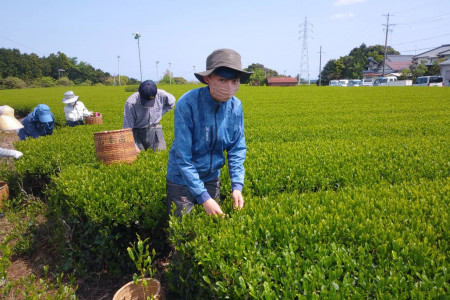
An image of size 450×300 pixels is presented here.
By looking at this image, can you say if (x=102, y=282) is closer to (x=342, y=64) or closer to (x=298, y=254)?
(x=298, y=254)

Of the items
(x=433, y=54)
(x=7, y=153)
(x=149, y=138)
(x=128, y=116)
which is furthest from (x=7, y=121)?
(x=433, y=54)

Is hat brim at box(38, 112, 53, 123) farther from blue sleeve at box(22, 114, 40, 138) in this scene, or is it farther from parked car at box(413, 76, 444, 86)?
parked car at box(413, 76, 444, 86)

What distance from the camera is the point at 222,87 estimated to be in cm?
254

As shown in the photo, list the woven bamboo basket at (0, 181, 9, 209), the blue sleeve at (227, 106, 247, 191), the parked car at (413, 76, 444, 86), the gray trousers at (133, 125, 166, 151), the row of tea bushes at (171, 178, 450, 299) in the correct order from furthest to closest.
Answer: the parked car at (413, 76, 444, 86), the gray trousers at (133, 125, 166, 151), the woven bamboo basket at (0, 181, 9, 209), the blue sleeve at (227, 106, 247, 191), the row of tea bushes at (171, 178, 450, 299)

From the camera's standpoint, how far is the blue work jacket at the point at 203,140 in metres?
2.59

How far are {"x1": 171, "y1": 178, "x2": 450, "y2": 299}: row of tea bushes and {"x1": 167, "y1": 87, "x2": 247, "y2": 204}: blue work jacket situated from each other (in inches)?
15.0

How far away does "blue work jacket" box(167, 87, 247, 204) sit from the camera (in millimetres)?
2594

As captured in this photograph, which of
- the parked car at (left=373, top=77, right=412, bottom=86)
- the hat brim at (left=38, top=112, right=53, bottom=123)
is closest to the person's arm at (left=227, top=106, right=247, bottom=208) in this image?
the hat brim at (left=38, top=112, right=53, bottom=123)

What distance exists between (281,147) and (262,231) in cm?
354

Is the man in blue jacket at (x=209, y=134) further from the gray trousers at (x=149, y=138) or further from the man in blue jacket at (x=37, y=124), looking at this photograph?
the man in blue jacket at (x=37, y=124)

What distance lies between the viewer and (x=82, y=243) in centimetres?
381

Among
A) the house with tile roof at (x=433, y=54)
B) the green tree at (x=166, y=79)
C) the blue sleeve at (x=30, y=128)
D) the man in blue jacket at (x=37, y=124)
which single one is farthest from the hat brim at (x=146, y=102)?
the green tree at (x=166, y=79)

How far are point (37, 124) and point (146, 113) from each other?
3.81m

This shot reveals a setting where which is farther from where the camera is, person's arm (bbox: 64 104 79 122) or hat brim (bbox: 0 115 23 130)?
person's arm (bbox: 64 104 79 122)
